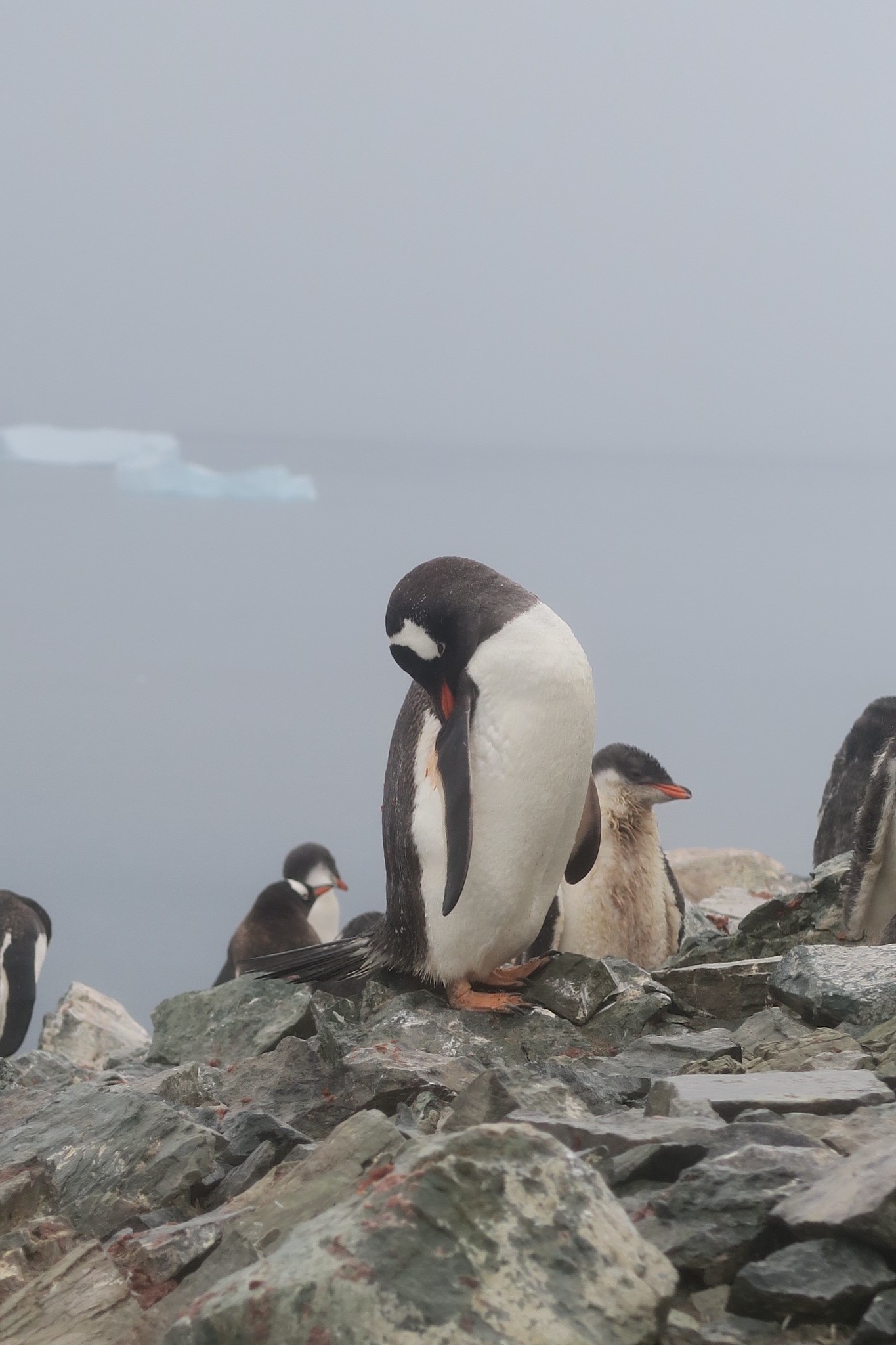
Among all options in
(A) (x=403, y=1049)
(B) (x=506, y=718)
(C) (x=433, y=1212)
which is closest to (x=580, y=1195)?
(C) (x=433, y=1212)

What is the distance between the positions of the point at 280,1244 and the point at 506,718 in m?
2.21

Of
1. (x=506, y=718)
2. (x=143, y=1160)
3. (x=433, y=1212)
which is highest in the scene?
(x=506, y=718)

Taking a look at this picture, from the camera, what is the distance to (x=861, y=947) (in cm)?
347

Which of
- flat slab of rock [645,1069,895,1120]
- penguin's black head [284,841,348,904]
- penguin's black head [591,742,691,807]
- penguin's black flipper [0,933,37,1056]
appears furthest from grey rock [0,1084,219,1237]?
penguin's black head [284,841,348,904]

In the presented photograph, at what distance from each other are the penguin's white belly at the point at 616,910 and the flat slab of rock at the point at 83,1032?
2.99 meters

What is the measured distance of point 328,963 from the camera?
4355mm

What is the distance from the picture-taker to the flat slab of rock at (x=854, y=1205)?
1.68 meters

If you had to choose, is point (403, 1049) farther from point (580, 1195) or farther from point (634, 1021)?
point (580, 1195)

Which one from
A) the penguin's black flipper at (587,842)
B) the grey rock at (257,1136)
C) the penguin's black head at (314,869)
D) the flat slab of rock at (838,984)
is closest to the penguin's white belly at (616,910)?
the penguin's black flipper at (587,842)

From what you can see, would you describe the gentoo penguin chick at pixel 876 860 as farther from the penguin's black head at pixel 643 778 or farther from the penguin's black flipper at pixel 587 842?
the penguin's black head at pixel 643 778

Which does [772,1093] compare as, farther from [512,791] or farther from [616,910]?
[616,910]

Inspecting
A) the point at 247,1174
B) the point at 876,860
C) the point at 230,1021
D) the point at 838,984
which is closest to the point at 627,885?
the point at 876,860

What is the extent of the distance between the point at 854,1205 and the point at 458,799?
224cm

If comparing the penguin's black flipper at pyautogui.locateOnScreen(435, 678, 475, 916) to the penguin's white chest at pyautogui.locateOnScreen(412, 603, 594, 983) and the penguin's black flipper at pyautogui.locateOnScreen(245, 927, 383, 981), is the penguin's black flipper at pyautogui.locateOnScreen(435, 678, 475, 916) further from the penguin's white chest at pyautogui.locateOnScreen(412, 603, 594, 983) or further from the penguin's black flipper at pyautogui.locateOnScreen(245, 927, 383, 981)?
the penguin's black flipper at pyautogui.locateOnScreen(245, 927, 383, 981)
